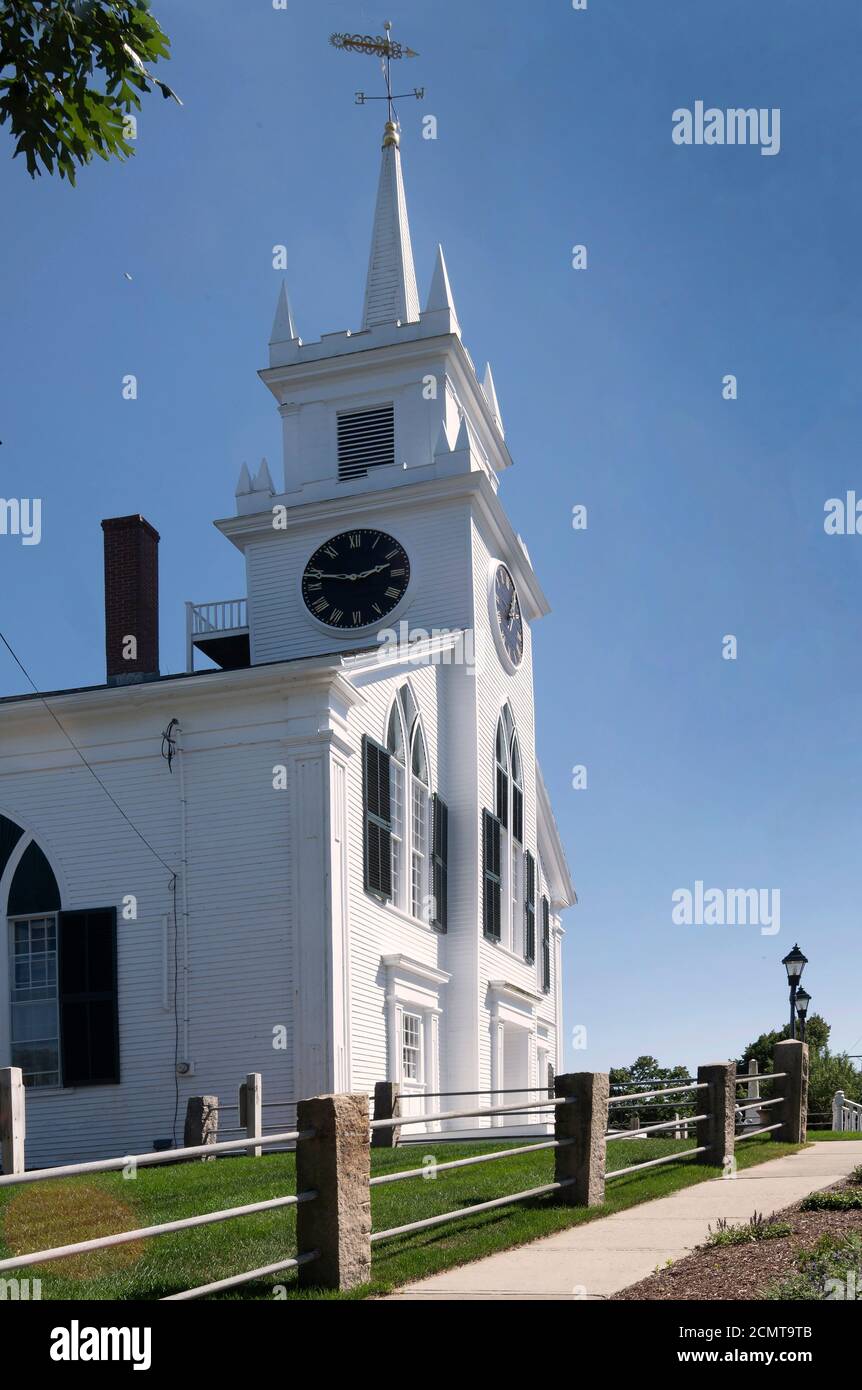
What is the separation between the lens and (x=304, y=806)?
21.9 meters

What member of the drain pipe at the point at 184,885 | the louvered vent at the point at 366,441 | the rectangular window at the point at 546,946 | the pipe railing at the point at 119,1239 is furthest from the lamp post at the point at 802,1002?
the pipe railing at the point at 119,1239

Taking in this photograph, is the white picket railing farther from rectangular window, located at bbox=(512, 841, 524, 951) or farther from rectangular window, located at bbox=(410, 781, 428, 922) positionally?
rectangular window, located at bbox=(410, 781, 428, 922)

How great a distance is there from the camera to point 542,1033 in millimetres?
34938

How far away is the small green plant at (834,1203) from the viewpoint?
11.6 m

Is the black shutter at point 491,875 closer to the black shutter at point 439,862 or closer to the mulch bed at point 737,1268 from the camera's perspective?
the black shutter at point 439,862

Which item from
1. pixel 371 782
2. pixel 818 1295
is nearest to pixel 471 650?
pixel 371 782

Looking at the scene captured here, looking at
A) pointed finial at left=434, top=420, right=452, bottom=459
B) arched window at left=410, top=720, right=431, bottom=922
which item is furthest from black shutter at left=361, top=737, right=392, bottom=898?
pointed finial at left=434, top=420, right=452, bottom=459

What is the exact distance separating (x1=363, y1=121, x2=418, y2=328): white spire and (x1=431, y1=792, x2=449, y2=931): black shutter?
11.7 m

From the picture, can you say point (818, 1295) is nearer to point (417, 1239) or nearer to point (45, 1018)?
point (417, 1239)

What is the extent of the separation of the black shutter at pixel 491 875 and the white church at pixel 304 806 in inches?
4.2

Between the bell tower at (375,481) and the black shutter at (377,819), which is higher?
the bell tower at (375,481)

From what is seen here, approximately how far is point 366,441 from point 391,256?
18.3ft

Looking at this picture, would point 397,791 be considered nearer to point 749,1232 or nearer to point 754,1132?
point 754,1132

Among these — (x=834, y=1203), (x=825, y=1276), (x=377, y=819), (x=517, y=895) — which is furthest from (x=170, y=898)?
(x=825, y=1276)
